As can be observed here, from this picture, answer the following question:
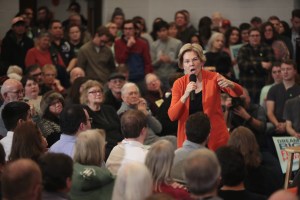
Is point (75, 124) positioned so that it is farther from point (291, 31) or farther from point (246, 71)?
point (291, 31)

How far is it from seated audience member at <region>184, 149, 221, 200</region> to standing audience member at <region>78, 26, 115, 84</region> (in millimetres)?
6243

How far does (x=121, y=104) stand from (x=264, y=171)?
3062mm

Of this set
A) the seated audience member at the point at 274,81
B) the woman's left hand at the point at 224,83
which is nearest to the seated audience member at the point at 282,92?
the seated audience member at the point at 274,81

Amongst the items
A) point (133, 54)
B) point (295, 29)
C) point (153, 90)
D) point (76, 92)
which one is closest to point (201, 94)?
point (76, 92)

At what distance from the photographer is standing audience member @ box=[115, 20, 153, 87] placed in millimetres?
10648

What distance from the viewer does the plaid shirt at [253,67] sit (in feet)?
33.7

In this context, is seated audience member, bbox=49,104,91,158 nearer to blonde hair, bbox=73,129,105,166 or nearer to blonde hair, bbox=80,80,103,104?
blonde hair, bbox=73,129,105,166

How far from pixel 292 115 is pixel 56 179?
4.51m

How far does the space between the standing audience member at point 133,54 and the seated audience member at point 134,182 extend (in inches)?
254

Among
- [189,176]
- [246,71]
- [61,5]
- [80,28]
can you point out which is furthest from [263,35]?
[189,176]

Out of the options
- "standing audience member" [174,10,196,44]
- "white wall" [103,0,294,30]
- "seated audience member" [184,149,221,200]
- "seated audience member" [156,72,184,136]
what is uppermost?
"white wall" [103,0,294,30]

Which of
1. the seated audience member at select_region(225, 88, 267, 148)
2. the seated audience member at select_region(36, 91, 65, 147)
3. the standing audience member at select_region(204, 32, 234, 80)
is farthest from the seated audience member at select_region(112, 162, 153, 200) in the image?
the standing audience member at select_region(204, 32, 234, 80)

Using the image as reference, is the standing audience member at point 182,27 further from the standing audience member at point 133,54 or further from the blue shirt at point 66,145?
the blue shirt at point 66,145

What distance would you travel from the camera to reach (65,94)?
9078 millimetres
